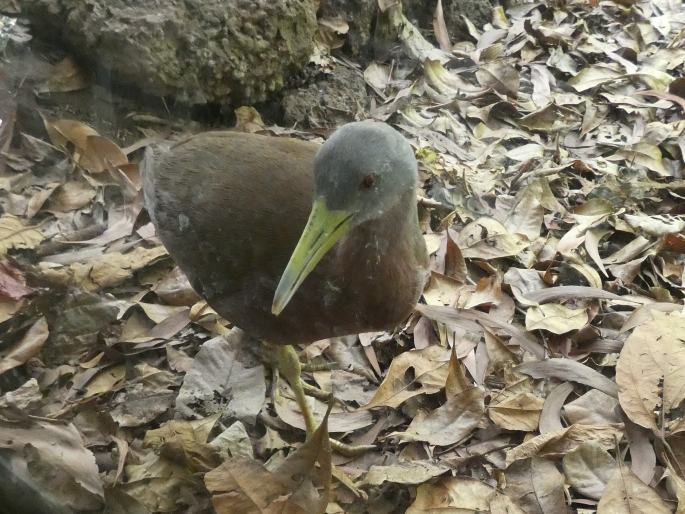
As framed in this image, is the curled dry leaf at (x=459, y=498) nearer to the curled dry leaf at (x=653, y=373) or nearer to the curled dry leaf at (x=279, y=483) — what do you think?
the curled dry leaf at (x=279, y=483)

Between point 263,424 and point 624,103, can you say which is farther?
point 624,103

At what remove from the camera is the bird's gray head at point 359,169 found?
2.14 m

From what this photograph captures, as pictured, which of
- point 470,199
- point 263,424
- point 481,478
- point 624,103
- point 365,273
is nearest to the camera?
point 365,273

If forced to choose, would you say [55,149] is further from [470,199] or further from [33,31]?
[470,199]

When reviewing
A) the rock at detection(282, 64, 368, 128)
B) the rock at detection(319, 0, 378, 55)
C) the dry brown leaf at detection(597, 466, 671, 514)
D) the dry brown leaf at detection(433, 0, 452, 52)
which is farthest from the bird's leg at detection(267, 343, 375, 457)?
the dry brown leaf at detection(433, 0, 452, 52)

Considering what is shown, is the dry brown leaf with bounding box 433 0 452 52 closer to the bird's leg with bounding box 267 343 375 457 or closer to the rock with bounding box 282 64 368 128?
the rock with bounding box 282 64 368 128

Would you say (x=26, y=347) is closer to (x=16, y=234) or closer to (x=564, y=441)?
(x=16, y=234)

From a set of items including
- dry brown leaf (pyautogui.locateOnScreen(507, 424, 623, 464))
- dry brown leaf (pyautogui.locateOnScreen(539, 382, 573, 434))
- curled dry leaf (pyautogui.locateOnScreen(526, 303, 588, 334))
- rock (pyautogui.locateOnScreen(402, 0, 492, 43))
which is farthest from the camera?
rock (pyautogui.locateOnScreen(402, 0, 492, 43))

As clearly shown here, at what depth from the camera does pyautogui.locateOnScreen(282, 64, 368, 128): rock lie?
371cm

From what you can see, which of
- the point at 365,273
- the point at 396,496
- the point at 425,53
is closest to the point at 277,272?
the point at 365,273

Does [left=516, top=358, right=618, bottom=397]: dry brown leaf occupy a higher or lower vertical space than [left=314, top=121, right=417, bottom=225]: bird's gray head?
lower

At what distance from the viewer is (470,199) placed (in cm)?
367

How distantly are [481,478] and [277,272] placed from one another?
1.01 metres

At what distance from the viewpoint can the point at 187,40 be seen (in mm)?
3189
